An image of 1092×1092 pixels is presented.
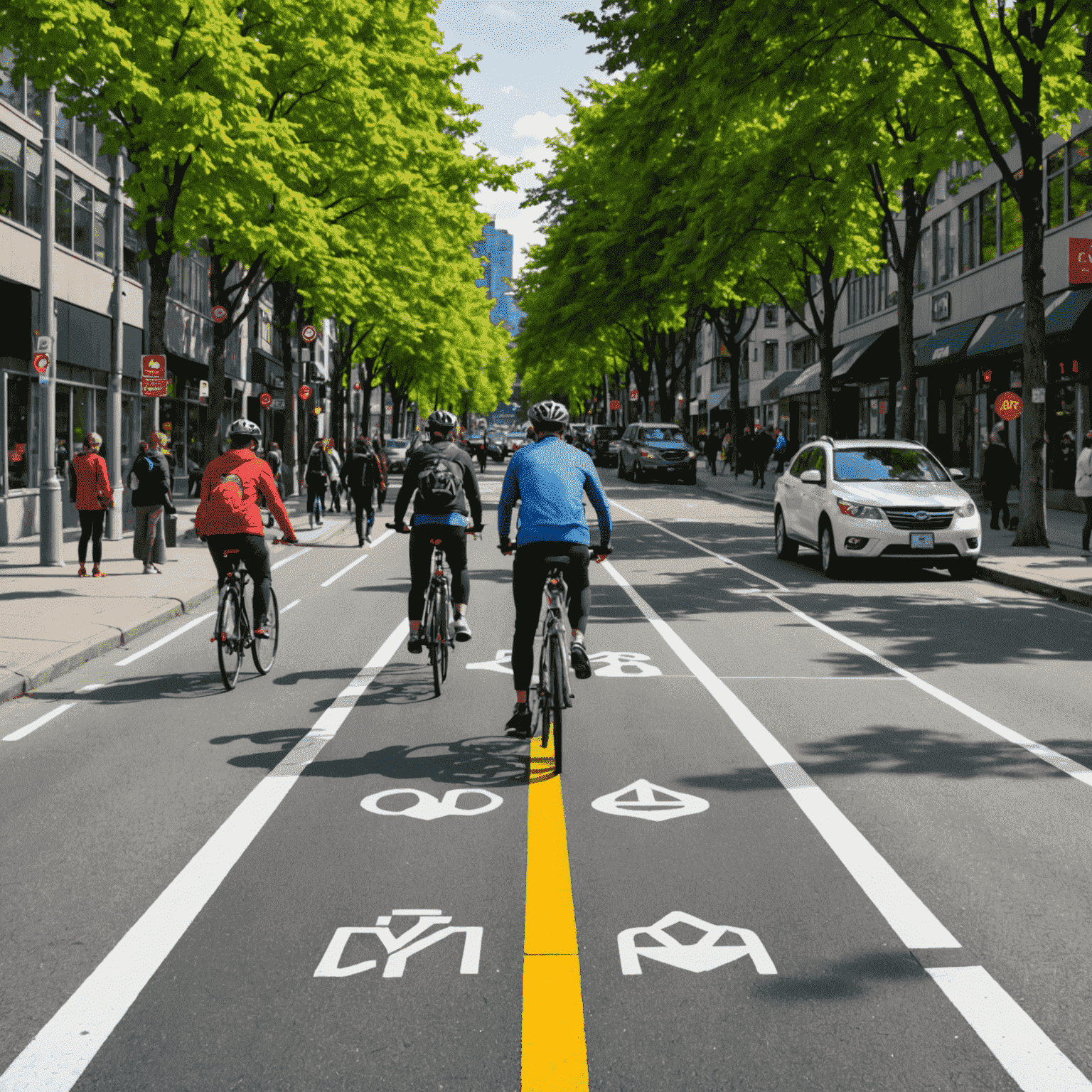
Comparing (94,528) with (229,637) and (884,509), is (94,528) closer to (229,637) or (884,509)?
(229,637)

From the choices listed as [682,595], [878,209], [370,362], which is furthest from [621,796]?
[370,362]

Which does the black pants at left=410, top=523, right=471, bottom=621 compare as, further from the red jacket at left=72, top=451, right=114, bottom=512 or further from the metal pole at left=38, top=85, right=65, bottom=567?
the metal pole at left=38, top=85, right=65, bottom=567

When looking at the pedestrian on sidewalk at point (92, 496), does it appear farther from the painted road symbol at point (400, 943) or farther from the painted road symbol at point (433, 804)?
the painted road symbol at point (400, 943)

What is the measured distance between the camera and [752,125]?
92.5 ft

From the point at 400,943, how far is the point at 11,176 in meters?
23.9

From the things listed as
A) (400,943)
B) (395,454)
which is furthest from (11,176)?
(395,454)

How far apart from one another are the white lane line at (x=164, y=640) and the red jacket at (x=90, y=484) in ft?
10.5

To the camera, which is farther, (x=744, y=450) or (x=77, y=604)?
(x=744, y=450)

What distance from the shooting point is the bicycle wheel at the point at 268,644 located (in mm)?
9891

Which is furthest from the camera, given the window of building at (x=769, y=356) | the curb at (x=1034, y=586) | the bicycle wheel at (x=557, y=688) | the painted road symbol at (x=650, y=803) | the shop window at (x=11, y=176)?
the window of building at (x=769, y=356)

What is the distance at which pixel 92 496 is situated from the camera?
16359 millimetres

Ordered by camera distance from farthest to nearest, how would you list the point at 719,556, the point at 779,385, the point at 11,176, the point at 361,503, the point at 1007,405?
the point at 779,385
the point at 1007,405
the point at 11,176
the point at 361,503
the point at 719,556

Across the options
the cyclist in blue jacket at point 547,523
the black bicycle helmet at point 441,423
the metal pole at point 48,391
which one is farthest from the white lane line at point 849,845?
the metal pole at point 48,391

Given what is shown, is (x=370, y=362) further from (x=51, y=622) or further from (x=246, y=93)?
(x=51, y=622)
